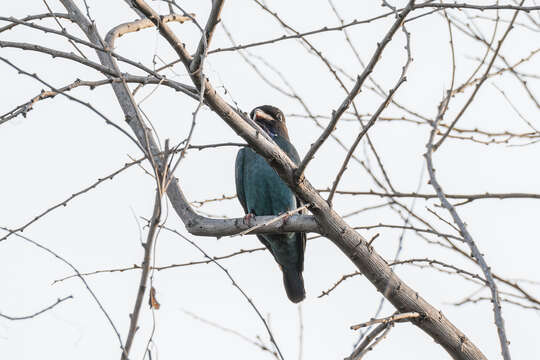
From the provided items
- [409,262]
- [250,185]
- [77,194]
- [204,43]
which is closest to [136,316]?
[204,43]

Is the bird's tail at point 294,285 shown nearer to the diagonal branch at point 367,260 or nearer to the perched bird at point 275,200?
the perched bird at point 275,200

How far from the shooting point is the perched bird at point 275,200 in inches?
268

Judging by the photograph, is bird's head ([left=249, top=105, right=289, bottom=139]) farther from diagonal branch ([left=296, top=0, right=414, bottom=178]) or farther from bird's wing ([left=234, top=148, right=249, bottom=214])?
diagonal branch ([left=296, top=0, right=414, bottom=178])

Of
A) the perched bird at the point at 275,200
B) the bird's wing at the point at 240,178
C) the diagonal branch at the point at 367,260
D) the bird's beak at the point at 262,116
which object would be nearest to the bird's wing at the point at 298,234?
the perched bird at the point at 275,200

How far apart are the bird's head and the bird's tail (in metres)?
1.36

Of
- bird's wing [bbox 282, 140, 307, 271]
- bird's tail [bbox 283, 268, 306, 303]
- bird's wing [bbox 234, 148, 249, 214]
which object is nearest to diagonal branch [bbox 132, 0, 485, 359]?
bird's wing [bbox 282, 140, 307, 271]

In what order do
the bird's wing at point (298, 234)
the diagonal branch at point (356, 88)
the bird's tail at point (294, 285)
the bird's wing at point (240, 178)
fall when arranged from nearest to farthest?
the diagonal branch at point (356, 88)
the bird's wing at point (298, 234)
the bird's tail at point (294, 285)
the bird's wing at point (240, 178)

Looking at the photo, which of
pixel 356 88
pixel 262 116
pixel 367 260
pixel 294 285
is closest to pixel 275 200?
pixel 294 285

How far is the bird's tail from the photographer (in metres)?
7.05

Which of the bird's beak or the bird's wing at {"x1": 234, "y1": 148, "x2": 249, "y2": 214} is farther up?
the bird's beak

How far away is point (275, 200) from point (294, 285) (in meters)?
0.86

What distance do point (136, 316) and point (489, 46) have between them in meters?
2.98

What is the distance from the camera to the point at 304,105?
15.7ft

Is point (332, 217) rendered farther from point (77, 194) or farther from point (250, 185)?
point (250, 185)
